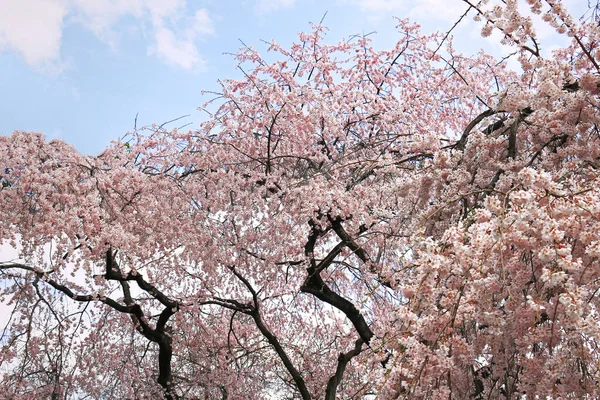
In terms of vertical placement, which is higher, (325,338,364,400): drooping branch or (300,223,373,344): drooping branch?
(300,223,373,344): drooping branch

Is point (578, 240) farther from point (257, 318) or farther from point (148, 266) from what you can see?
point (148, 266)

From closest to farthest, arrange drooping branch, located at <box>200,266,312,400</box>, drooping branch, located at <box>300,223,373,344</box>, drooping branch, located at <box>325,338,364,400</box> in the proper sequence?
drooping branch, located at <box>300,223,373,344</box> < drooping branch, located at <box>325,338,364,400</box> < drooping branch, located at <box>200,266,312,400</box>

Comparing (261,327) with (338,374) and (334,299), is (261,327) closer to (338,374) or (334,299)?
(338,374)

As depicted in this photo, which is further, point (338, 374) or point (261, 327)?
point (261, 327)

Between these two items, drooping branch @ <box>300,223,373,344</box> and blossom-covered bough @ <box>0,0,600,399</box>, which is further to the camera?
drooping branch @ <box>300,223,373,344</box>

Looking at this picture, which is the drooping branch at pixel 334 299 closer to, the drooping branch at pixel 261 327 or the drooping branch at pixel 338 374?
the drooping branch at pixel 338 374

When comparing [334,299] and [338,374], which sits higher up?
[334,299]

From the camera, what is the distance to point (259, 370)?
344 inches

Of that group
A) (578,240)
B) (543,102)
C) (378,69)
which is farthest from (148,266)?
(578,240)

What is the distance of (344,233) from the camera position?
5.64 metres

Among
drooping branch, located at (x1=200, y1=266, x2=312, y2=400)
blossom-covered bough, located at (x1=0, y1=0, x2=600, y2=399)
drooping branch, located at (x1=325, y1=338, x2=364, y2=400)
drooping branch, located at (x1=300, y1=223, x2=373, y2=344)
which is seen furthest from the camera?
drooping branch, located at (x1=200, y1=266, x2=312, y2=400)

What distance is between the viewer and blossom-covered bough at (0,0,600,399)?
225 centimetres

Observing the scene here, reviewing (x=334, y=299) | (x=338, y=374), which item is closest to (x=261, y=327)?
(x=338, y=374)

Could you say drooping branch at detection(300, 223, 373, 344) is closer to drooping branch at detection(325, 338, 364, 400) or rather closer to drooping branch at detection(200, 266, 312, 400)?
drooping branch at detection(325, 338, 364, 400)
